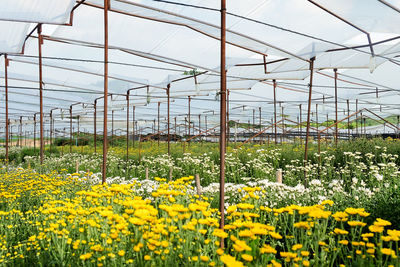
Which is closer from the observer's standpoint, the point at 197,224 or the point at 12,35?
the point at 197,224

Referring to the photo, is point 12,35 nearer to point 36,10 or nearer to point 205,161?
point 36,10

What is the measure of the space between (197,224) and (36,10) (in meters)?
4.66

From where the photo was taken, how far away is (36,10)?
5.05 metres

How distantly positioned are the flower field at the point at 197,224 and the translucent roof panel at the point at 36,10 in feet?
8.61

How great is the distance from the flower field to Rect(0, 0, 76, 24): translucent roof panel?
2.62m

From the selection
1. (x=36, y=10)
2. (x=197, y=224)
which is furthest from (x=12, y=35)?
(x=197, y=224)

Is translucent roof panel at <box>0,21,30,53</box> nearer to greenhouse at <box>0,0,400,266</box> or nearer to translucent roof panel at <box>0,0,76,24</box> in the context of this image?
greenhouse at <box>0,0,400,266</box>

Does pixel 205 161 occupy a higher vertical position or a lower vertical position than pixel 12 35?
lower

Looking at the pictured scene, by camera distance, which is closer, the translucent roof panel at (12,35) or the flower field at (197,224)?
the flower field at (197,224)

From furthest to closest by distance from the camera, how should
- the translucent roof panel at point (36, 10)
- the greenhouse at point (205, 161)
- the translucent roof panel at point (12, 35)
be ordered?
the translucent roof panel at point (12, 35), the translucent roof panel at point (36, 10), the greenhouse at point (205, 161)

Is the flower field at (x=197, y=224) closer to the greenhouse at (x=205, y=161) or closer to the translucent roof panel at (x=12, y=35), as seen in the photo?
the greenhouse at (x=205, y=161)

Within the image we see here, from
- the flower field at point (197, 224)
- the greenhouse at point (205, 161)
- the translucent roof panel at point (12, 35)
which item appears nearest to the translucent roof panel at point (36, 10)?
the greenhouse at point (205, 161)

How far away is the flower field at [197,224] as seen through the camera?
1.89 metres

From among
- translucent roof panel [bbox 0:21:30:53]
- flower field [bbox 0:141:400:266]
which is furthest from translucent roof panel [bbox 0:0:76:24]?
flower field [bbox 0:141:400:266]
